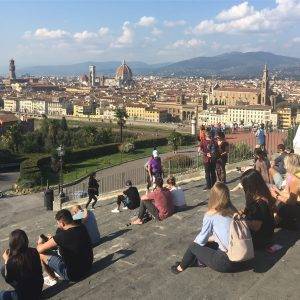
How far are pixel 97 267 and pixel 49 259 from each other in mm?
538

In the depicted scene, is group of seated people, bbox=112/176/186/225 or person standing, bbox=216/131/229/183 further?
person standing, bbox=216/131/229/183

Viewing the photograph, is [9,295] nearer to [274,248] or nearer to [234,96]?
[274,248]

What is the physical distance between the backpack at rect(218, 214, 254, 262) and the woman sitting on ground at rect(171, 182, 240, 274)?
65 mm

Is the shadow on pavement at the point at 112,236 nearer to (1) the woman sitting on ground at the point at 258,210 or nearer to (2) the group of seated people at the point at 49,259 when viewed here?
(2) the group of seated people at the point at 49,259

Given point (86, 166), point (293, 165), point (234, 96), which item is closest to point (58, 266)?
point (293, 165)

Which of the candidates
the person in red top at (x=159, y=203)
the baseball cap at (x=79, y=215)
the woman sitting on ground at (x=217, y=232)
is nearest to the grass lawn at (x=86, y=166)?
the person in red top at (x=159, y=203)

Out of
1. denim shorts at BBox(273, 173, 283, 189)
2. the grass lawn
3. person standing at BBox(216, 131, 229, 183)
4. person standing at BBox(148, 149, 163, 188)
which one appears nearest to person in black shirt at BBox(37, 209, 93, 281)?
denim shorts at BBox(273, 173, 283, 189)

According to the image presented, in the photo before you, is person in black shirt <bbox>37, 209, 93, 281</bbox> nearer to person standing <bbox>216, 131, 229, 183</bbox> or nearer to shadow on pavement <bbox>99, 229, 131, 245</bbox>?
shadow on pavement <bbox>99, 229, 131, 245</bbox>

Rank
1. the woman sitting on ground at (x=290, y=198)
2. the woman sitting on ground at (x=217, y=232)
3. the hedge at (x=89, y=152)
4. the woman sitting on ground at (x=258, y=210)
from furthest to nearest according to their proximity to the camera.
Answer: the hedge at (x=89, y=152) < the woman sitting on ground at (x=290, y=198) < the woman sitting on ground at (x=258, y=210) < the woman sitting on ground at (x=217, y=232)

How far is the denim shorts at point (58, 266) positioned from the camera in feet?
16.6

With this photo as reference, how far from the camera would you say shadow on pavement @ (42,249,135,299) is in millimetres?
4914

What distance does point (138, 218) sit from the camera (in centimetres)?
739

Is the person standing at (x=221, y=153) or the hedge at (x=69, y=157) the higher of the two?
the person standing at (x=221, y=153)

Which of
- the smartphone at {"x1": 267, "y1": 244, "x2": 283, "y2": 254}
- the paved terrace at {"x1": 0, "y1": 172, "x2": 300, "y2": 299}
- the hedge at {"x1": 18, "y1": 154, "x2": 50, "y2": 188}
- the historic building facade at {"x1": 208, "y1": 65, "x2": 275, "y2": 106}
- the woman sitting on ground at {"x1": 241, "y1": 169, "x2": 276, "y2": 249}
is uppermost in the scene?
the woman sitting on ground at {"x1": 241, "y1": 169, "x2": 276, "y2": 249}
